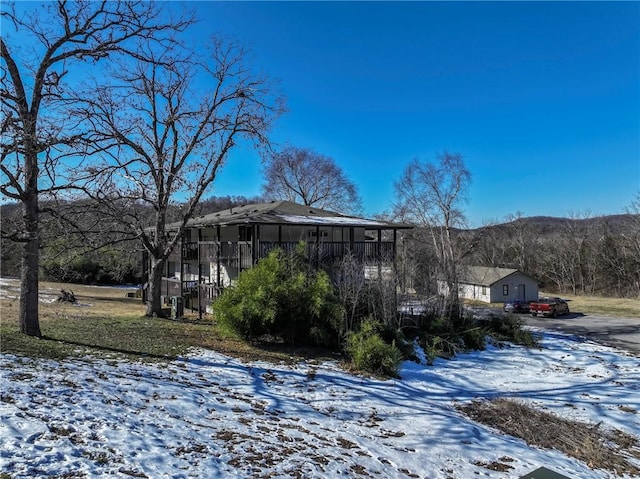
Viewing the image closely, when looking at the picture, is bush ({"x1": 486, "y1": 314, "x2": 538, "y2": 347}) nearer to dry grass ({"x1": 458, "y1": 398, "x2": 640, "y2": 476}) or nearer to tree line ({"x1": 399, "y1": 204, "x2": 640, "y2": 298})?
dry grass ({"x1": 458, "y1": 398, "x2": 640, "y2": 476})

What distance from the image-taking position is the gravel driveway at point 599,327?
74.0ft

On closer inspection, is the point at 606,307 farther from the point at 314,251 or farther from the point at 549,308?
the point at 314,251

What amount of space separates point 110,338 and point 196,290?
40.1 ft

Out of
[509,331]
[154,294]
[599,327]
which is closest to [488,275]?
[599,327]

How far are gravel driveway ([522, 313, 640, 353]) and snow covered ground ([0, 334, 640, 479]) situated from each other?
490 inches

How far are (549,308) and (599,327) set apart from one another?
5.06 m

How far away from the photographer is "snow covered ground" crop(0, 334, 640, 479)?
480cm

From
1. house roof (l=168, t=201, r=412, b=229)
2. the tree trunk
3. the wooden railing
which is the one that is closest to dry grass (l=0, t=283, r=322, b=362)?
the tree trunk

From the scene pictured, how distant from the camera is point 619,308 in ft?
120

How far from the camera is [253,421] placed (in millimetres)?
6855

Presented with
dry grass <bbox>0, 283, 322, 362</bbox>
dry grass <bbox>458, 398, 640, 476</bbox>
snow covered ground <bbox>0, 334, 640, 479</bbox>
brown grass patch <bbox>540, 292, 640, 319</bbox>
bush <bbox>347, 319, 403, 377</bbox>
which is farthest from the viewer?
brown grass patch <bbox>540, 292, 640, 319</bbox>

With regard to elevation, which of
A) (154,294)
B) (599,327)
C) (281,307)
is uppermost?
(154,294)

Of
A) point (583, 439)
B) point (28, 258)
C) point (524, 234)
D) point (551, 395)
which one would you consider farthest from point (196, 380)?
point (524, 234)

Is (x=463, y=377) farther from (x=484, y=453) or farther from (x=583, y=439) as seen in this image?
(x=484, y=453)
